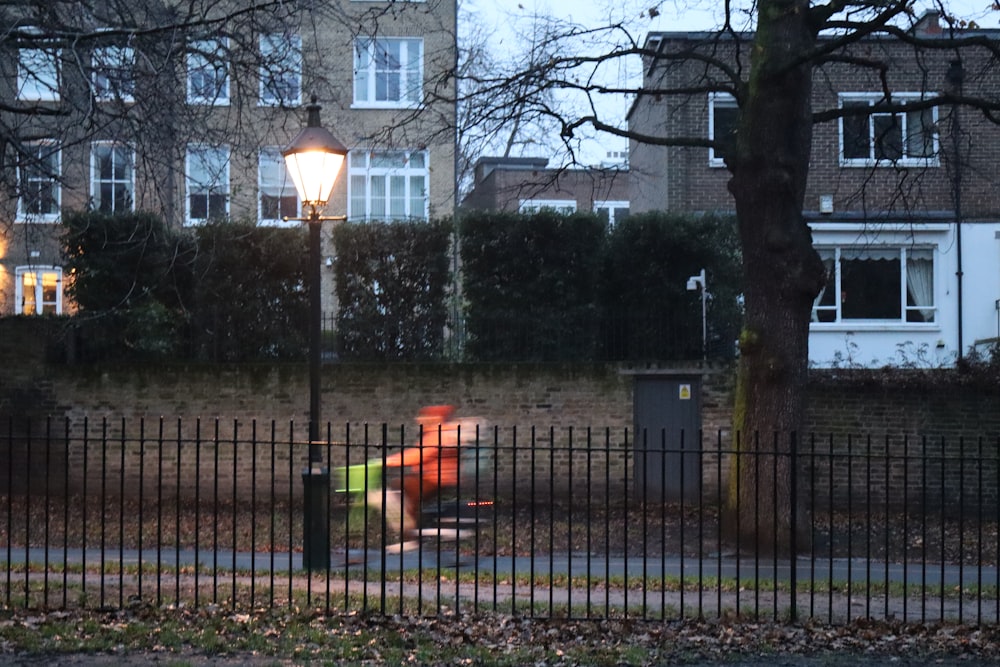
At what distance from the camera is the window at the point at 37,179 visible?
40.6 feet

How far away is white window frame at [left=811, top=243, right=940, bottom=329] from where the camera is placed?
993 inches

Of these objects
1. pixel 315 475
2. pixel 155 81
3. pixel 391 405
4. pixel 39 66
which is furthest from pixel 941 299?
pixel 39 66

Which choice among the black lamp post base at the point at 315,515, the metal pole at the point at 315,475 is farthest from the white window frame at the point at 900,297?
the black lamp post base at the point at 315,515

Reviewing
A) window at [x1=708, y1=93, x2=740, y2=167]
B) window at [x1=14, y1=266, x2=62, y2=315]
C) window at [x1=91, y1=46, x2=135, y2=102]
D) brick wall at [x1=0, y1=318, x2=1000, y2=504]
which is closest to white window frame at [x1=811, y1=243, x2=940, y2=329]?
window at [x1=708, y1=93, x2=740, y2=167]

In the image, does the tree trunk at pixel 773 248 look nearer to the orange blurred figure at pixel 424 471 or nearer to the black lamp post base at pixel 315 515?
the orange blurred figure at pixel 424 471

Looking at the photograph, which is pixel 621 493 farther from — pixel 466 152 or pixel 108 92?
pixel 108 92

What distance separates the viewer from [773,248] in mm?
14117

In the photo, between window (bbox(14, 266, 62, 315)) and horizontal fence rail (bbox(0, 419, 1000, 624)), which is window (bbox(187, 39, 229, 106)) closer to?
horizontal fence rail (bbox(0, 419, 1000, 624))

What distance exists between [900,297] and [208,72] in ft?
55.0

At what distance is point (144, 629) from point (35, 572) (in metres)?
4.27

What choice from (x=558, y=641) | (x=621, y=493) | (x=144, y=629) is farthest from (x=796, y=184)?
(x=144, y=629)

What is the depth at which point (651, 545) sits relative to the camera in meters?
15.5

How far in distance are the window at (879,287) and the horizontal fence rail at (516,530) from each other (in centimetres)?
773

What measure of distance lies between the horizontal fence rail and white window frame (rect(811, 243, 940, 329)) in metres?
7.47
